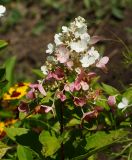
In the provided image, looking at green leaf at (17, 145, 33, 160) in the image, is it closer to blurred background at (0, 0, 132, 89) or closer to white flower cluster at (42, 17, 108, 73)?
white flower cluster at (42, 17, 108, 73)

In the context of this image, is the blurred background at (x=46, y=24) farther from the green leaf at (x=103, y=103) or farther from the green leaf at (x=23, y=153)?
the green leaf at (x=23, y=153)

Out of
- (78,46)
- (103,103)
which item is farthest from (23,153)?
(78,46)

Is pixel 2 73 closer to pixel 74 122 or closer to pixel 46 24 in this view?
pixel 74 122

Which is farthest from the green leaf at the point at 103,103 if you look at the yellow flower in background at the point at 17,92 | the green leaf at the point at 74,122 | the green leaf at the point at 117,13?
the green leaf at the point at 117,13

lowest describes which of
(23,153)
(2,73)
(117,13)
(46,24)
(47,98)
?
(23,153)

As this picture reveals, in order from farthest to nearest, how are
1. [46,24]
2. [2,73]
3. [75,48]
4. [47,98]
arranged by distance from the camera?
1. [46,24]
2. [2,73]
3. [47,98]
4. [75,48]

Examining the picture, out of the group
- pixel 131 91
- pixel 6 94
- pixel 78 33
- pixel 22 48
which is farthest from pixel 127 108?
pixel 22 48

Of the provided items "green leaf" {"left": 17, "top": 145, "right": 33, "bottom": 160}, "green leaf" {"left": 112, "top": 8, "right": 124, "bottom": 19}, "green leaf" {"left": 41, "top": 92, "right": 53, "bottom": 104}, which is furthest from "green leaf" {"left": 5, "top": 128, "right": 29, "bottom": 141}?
"green leaf" {"left": 112, "top": 8, "right": 124, "bottom": 19}
